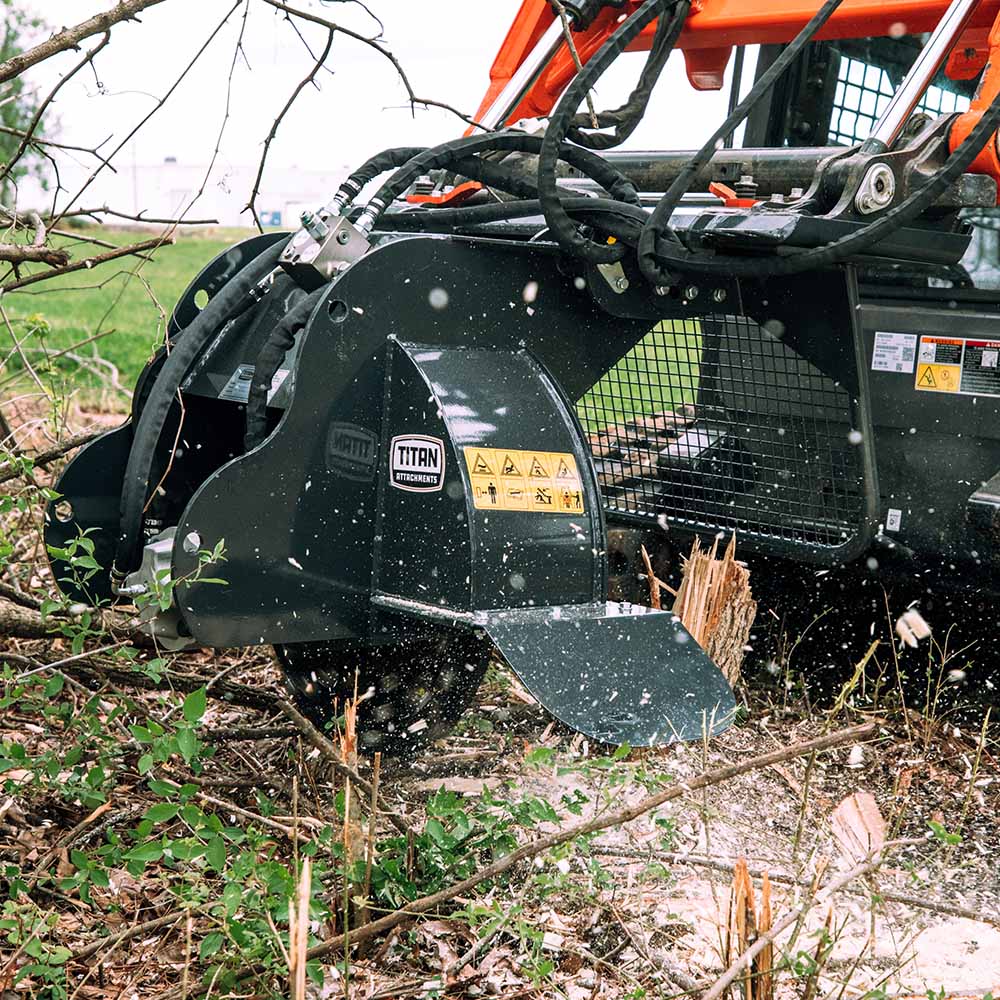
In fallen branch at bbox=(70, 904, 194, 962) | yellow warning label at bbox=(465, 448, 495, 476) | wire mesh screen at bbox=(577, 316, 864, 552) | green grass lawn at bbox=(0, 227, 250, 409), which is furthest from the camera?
green grass lawn at bbox=(0, 227, 250, 409)

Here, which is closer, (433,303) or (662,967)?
(662,967)

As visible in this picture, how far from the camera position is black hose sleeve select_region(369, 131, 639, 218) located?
2979 millimetres

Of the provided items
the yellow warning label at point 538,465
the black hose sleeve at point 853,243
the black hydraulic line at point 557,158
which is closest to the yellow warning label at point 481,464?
the yellow warning label at point 538,465

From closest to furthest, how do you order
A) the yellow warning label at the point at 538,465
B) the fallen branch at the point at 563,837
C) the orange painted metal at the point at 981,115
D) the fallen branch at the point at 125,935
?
the fallen branch at the point at 563,837 → the fallen branch at the point at 125,935 → the yellow warning label at the point at 538,465 → the orange painted metal at the point at 981,115

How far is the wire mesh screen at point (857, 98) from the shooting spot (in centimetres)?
416

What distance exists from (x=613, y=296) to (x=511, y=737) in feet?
4.08

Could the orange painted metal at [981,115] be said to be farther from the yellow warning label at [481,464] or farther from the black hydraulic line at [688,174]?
the yellow warning label at [481,464]

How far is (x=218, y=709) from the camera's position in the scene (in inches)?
148

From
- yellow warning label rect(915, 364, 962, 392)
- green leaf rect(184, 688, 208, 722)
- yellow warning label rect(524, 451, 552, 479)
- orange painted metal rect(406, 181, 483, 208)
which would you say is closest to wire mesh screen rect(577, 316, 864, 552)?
yellow warning label rect(915, 364, 962, 392)

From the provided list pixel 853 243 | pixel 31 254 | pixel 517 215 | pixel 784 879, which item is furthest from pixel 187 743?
pixel 853 243

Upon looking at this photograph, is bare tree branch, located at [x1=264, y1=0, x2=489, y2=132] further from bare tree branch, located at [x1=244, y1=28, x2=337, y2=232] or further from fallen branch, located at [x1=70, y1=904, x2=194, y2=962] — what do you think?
fallen branch, located at [x1=70, y1=904, x2=194, y2=962]

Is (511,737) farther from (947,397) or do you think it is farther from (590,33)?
(590,33)

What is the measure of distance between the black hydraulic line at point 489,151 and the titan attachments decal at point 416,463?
1.83ft

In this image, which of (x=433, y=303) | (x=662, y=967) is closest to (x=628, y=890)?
(x=662, y=967)
